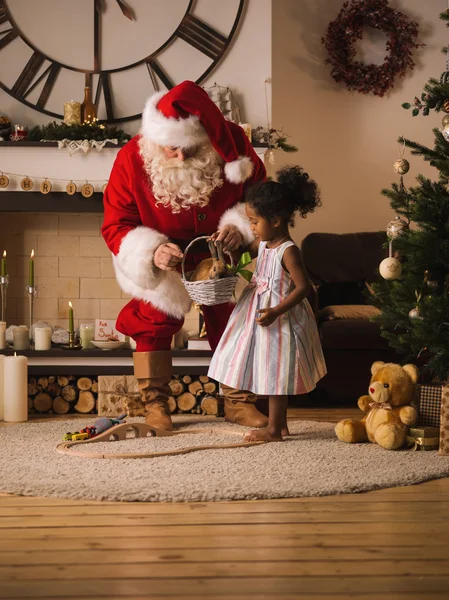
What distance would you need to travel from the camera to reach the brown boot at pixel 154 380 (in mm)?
3719

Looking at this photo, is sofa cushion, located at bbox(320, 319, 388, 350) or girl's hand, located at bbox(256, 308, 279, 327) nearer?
girl's hand, located at bbox(256, 308, 279, 327)

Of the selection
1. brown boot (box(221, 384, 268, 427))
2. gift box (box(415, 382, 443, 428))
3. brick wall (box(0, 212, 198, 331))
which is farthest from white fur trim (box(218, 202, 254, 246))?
brick wall (box(0, 212, 198, 331))

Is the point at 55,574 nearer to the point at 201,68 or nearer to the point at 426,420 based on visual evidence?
the point at 426,420

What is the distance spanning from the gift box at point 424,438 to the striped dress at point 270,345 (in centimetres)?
42

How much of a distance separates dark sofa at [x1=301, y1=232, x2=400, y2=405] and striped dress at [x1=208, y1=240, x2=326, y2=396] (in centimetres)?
99

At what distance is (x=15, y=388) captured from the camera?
4.05m

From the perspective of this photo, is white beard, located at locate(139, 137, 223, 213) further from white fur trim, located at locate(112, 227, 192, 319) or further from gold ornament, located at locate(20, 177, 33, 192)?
gold ornament, located at locate(20, 177, 33, 192)

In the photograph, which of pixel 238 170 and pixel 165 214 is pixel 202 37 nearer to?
pixel 238 170

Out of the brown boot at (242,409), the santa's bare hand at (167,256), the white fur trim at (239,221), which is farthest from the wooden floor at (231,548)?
the white fur trim at (239,221)

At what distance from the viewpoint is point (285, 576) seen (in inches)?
71.2

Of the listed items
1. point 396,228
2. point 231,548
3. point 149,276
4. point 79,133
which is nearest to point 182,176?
point 149,276

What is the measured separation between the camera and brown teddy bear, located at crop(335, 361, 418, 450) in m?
Result: 3.25

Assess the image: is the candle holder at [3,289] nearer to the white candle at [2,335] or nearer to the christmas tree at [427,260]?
the white candle at [2,335]

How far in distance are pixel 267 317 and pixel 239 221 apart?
2.10 ft
